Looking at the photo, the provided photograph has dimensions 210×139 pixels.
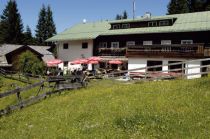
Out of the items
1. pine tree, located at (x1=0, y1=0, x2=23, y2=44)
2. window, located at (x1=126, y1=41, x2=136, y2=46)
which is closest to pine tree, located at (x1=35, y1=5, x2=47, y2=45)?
pine tree, located at (x1=0, y1=0, x2=23, y2=44)

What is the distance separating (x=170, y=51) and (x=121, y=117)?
28.1 m

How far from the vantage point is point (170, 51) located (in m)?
→ 37.5

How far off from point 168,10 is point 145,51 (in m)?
44.7

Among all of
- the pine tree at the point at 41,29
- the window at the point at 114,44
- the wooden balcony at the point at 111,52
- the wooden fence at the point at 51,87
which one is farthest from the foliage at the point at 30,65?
the pine tree at the point at 41,29

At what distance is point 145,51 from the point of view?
3944 centimetres

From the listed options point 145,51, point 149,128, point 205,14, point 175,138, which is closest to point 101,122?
point 149,128

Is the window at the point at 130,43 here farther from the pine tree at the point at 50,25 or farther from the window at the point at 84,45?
the pine tree at the point at 50,25

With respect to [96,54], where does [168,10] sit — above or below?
above

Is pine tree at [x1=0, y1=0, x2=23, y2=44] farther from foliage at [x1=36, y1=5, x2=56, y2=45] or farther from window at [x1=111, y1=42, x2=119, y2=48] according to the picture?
window at [x1=111, y1=42, x2=119, y2=48]

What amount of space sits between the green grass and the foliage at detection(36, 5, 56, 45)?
8602 centimetres

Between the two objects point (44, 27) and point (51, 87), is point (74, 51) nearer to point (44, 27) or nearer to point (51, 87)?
point (51, 87)

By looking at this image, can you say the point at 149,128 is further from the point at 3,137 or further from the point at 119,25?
the point at 119,25

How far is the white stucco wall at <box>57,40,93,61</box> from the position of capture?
160 ft

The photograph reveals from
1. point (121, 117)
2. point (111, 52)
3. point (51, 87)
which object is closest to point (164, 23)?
point (111, 52)
